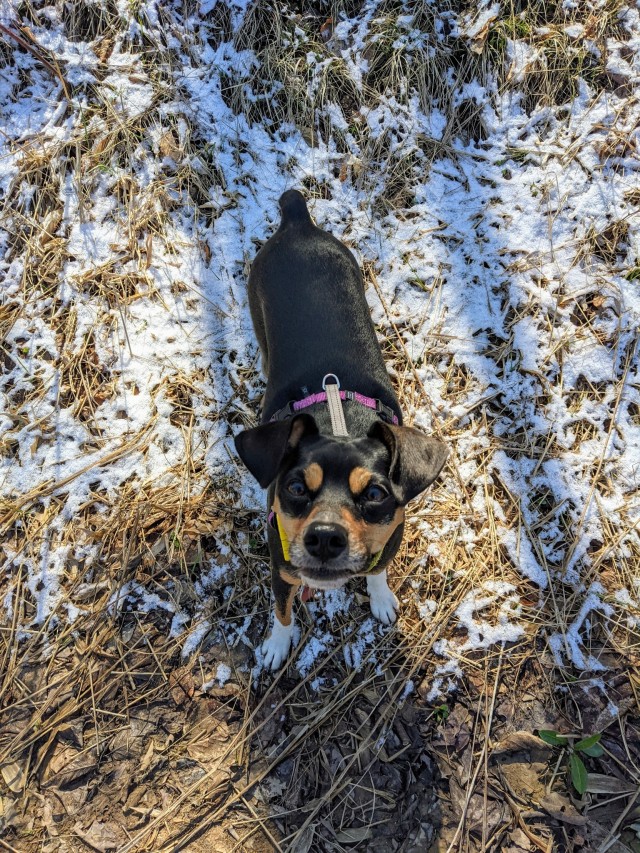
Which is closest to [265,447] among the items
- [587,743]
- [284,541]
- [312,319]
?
[284,541]

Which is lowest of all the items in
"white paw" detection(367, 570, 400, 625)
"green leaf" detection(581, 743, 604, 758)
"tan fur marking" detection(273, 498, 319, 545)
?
"green leaf" detection(581, 743, 604, 758)

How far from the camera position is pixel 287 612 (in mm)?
3314

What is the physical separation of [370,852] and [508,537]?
2.05 meters

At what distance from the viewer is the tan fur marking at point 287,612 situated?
3215mm

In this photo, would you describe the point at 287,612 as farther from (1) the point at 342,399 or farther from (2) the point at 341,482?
(1) the point at 342,399

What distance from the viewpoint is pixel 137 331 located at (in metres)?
4.51

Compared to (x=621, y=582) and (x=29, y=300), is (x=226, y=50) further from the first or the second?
(x=621, y=582)

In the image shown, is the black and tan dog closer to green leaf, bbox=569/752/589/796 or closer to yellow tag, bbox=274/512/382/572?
yellow tag, bbox=274/512/382/572

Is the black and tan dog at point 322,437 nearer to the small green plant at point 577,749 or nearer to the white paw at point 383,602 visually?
the white paw at point 383,602

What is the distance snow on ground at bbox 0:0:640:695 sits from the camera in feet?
12.6

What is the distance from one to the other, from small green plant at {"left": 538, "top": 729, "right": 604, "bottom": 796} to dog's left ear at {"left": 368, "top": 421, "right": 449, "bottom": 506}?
1819 millimetres

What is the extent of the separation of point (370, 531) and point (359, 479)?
0.26 metres

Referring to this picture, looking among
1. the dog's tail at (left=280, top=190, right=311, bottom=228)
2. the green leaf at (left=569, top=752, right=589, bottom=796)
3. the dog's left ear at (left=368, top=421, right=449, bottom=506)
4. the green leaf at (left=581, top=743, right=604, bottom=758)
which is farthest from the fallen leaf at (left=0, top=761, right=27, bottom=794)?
the dog's tail at (left=280, top=190, right=311, bottom=228)

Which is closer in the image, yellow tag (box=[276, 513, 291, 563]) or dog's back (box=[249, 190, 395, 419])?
yellow tag (box=[276, 513, 291, 563])
